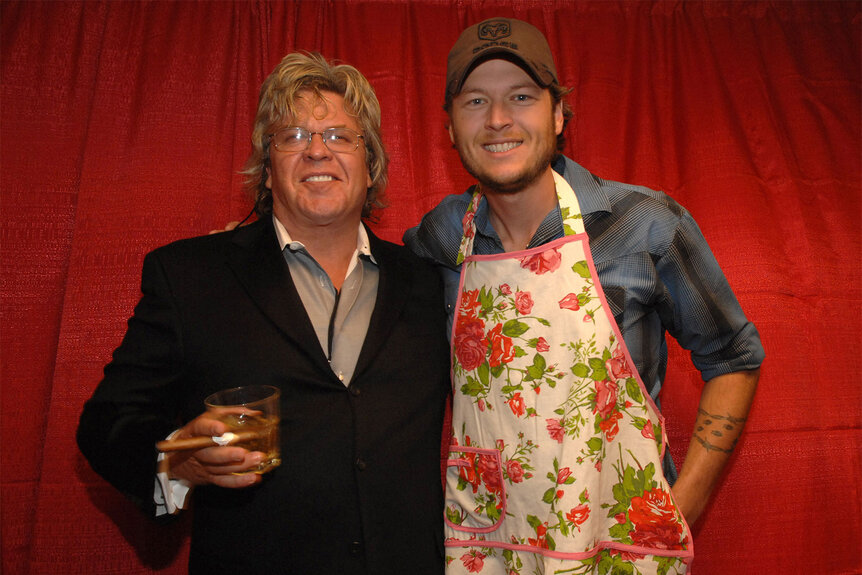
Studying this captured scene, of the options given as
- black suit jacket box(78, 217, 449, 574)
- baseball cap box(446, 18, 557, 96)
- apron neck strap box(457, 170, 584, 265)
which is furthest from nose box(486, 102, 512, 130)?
black suit jacket box(78, 217, 449, 574)

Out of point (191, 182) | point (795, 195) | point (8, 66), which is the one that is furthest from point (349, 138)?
point (795, 195)

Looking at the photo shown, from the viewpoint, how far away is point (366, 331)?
138 centimetres

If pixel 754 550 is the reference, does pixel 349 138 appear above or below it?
above

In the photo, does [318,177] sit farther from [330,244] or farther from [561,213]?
[561,213]

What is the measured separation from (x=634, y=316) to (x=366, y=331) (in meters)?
0.69

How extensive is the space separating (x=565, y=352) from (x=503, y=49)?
77 centimetres

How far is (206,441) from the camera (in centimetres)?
91

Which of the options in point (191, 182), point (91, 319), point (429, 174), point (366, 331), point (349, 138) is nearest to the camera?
point (366, 331)

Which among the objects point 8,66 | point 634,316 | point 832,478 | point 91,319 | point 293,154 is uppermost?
point 8,66

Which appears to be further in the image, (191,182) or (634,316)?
(191,182)

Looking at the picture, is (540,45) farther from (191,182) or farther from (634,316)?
(191,182)

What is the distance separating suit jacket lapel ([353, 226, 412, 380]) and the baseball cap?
0.49 m

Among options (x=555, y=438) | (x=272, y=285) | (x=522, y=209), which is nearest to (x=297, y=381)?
(x=272, y=285)

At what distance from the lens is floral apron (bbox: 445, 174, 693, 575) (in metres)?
1.18
